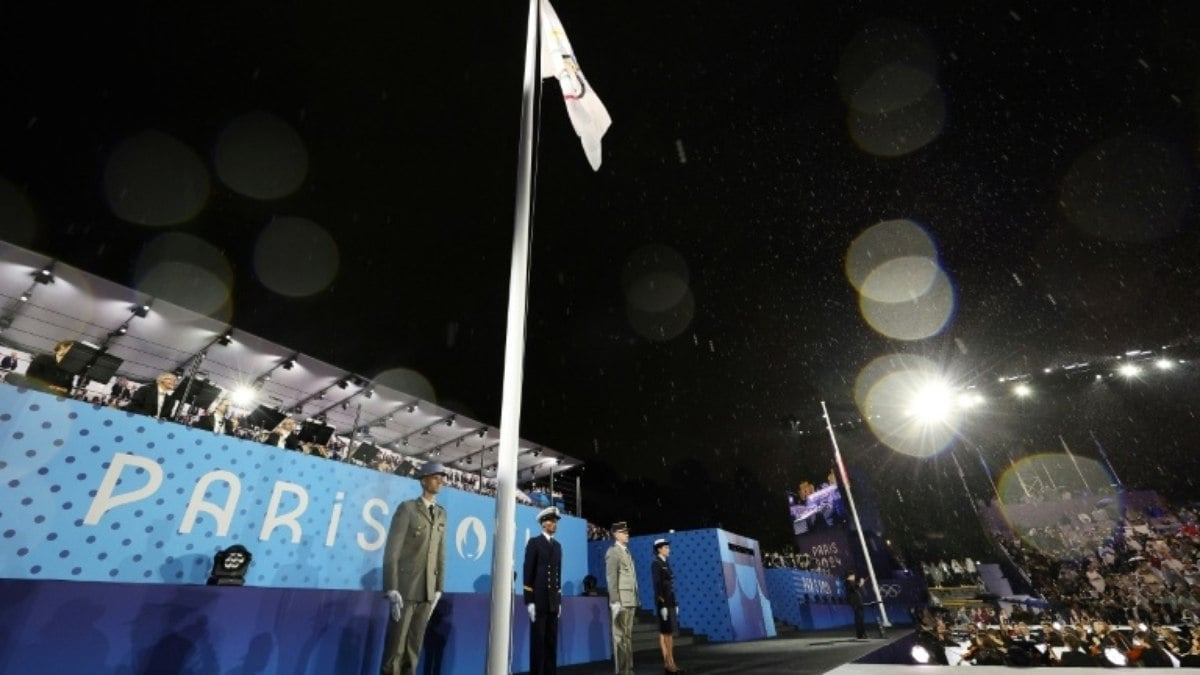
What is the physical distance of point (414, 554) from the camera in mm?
5156

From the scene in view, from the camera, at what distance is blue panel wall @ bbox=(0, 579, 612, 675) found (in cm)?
332

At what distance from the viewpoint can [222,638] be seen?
4.28 metres

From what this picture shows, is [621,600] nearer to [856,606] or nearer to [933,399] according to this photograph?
[856,606]

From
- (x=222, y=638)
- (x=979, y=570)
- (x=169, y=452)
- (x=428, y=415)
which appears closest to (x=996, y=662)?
(x=222, y=638)

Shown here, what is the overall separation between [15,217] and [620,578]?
12.7m

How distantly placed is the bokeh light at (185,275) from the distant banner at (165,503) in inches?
254

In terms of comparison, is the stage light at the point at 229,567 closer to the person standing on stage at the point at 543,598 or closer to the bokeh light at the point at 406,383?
the person standing on stage at the point at 543,598

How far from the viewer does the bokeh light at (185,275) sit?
435 inches

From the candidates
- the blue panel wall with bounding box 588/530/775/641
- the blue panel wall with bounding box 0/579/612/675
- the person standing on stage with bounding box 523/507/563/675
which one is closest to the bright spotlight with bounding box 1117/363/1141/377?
the blue panel wall with bounding box 588/530/775/641

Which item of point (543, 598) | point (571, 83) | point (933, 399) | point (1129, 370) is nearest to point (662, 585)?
point (543, 598)

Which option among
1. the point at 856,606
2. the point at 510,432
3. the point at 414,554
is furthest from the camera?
the point at 856,606

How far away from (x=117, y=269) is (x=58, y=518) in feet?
24.7

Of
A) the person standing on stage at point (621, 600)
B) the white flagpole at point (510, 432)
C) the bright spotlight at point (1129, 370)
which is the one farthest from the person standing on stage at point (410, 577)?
the bright spotlight at point (1129, 370)

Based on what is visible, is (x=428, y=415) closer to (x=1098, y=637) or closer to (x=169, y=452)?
(x=169, y=452)
